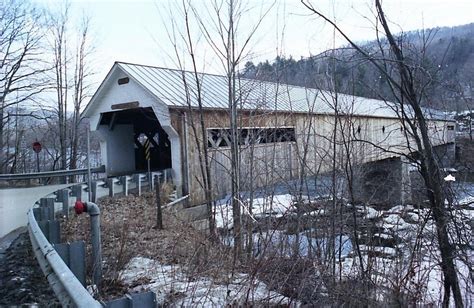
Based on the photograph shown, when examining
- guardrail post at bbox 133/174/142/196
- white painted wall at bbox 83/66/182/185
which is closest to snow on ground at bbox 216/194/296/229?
guardrail post at bbox 133/174/142/196

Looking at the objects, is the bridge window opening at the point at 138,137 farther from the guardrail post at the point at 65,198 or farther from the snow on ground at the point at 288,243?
the snow on ground at the point at 288,243

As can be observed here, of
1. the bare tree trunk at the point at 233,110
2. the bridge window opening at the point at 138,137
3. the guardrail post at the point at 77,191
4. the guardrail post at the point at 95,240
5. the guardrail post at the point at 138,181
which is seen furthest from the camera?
the bridge window opening at the point at 138,137

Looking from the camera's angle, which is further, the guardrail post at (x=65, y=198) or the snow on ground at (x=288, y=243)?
the guardrail post at (x=65, y=198)

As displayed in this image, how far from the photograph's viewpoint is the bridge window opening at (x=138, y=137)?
15812mm

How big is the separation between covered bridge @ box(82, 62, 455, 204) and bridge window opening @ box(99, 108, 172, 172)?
0.04 m

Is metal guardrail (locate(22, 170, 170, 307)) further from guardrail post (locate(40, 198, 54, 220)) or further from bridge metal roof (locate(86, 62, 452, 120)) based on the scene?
bridge metal roof (locate(86, 62, 452, 120))

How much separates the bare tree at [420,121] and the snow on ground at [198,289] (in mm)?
1665

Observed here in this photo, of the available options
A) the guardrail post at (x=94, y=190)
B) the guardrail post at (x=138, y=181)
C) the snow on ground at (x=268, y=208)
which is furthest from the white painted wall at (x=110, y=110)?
the snow on ground at (x=268, y=208)

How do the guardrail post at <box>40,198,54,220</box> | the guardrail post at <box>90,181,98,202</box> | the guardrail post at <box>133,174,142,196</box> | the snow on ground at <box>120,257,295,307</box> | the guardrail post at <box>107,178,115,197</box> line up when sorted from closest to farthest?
the snow on ground at <box>120,257,295,307</box>
the guardrail post at <box>40,198,54,220</box>
the guardrail post at <box>90,181,98,202</box>
the guardrail post at <box>107,178,115,197</box>
the guardrail post at <box>133,174,142,196</box>

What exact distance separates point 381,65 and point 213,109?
309 inches

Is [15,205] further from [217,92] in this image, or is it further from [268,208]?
[268,208]

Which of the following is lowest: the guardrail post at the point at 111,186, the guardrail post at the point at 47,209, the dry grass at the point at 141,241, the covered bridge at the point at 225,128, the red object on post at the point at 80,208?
the dry grass at the point at 141,241

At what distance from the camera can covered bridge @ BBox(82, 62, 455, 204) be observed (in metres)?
6.96

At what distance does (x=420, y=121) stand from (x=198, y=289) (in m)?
2.81
